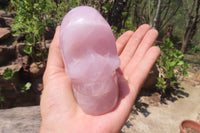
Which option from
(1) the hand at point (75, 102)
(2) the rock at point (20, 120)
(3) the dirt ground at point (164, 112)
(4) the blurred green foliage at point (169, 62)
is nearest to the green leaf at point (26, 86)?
(2) the rock at point (20, 120)

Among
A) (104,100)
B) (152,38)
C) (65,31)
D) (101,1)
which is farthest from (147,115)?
(65,31)

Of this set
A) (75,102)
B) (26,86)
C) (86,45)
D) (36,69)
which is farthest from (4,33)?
(86,45)

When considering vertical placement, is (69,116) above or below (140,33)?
below

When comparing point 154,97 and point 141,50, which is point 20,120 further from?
point 154,97

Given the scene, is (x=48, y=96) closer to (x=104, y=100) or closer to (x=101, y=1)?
(x=104, y=100)

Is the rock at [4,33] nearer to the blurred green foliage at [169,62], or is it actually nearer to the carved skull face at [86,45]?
the carved skull face at [86,45]

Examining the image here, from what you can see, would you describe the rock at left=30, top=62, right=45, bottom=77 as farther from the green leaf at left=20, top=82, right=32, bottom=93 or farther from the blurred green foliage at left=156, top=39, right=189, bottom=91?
the blurred green foliage at left=156, top=39, right=189, bottom=91

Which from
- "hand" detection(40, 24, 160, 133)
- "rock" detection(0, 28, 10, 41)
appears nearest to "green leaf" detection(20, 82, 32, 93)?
"rock" detection(0, 28, 10, 41)

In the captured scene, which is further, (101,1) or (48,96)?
(101,1)
